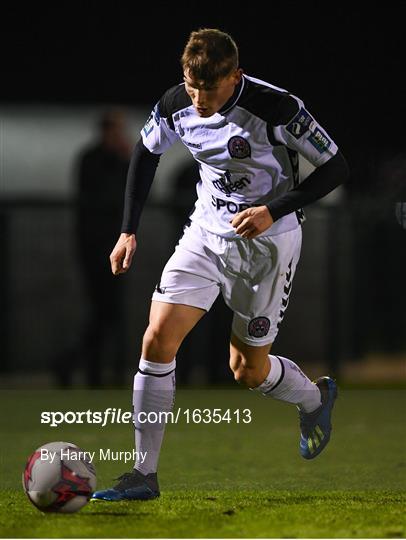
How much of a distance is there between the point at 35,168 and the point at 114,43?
7.34ft

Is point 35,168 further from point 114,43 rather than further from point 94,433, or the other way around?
point 94,433

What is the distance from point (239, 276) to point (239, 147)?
686 millimetres

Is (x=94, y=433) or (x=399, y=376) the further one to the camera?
(x=399, y=376)

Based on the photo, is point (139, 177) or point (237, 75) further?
point (139, 177)

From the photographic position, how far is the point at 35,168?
46.5 feet

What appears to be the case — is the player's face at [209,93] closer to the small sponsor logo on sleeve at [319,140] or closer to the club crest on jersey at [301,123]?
the club crest on jersey at [301,123]

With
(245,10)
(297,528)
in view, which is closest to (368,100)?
(245,10)

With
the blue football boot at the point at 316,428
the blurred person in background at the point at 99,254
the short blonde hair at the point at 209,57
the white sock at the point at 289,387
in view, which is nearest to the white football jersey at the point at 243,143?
the short blonde hair at the point at 209,57

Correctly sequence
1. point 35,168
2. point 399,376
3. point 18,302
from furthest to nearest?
point 35,168 < point 399,376 < point 18,302

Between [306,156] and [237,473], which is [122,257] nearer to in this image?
[306,156]

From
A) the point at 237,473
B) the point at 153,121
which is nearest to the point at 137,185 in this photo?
the point at 153,121

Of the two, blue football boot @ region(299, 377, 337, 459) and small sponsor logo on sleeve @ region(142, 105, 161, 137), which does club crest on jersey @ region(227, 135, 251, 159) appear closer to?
small sponsor logo on sleeve @ region(142, 105, 161, 137)

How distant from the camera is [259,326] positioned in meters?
6.81

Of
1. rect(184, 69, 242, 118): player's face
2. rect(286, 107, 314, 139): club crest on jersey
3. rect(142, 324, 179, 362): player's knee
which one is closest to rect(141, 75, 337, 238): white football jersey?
rect(286, 107, 314, 139): club crest on jersey
